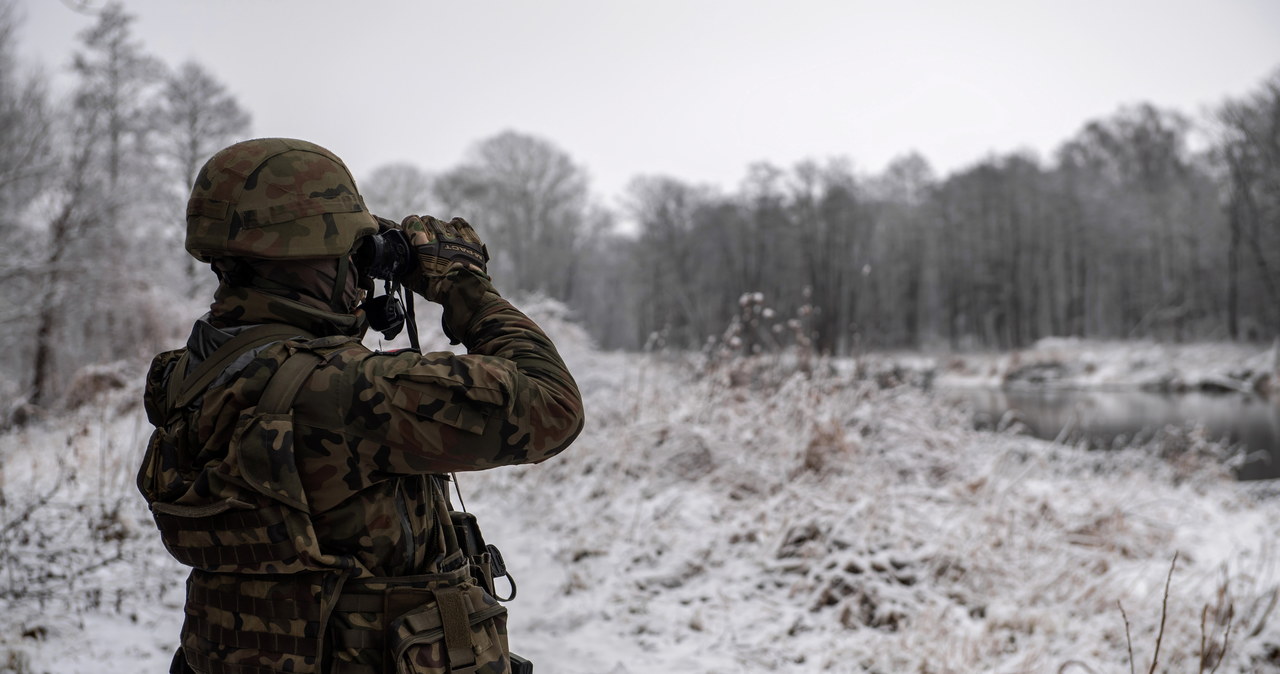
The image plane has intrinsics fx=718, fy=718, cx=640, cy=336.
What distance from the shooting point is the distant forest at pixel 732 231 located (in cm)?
1434

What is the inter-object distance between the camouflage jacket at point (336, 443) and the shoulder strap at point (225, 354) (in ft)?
0.07

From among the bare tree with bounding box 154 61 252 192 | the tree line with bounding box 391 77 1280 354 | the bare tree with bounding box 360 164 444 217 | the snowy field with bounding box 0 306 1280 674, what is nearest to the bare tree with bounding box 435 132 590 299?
the tree line with bounding box 391 77 1280 354

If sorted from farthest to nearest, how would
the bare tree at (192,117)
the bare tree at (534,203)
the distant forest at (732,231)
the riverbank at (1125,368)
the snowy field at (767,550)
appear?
1. the bare tree at (534,203)
2. the riverbank at (1125,368)
3. the bare tree at (192,117)
4. the distant forest at (732,231)
5. the snowy field at (767,550)

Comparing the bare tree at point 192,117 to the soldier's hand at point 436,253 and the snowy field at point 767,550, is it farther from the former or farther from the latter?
the soldier's hand at point 436,253

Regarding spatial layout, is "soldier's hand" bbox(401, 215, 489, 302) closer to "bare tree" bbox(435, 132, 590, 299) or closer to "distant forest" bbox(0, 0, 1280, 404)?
"distant forest" bbox(0, 0, 1280, 404)

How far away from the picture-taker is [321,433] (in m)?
1.33

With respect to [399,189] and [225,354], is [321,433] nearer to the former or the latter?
[225,354]

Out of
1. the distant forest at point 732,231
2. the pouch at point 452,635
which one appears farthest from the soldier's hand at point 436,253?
the distant forest at point 732,231

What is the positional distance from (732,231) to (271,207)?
4021 centimetres

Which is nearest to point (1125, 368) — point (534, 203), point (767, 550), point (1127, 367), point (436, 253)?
point (1127, 367)

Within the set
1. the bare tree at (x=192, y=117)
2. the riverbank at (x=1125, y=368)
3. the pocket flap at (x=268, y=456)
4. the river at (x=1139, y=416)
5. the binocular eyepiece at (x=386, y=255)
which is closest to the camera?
the pocket flap at (x=268, y=456)

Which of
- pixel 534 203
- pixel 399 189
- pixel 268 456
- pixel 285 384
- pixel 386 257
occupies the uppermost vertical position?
pixel 534 203

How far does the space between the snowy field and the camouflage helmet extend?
9.37ft

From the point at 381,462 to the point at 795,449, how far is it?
4.95 m
